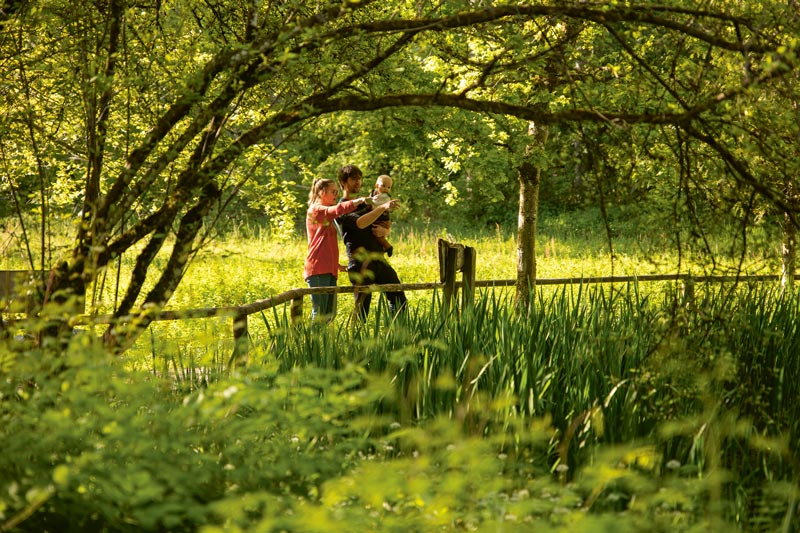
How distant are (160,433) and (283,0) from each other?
3.45 metres

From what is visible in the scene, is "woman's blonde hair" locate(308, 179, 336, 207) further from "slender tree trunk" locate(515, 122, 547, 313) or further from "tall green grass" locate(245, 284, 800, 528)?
"slender tree trunk" locate(515, 122, 547, 313)

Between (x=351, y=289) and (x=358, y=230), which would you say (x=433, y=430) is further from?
(x=358, y=230)

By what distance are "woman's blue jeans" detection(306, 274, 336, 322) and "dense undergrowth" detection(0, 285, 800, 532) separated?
1.00m

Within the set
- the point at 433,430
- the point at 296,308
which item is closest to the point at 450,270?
the point at 296,308

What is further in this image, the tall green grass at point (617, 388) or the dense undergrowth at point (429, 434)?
the tall green grass at point (617, 388)

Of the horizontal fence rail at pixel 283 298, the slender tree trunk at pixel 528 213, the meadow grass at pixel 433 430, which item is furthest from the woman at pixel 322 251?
the slender tree trunk at pixel 528 213

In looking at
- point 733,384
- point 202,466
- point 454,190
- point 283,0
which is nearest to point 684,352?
point 733,384

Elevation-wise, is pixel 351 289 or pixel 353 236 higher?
pixel 353 236

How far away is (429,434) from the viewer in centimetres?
395

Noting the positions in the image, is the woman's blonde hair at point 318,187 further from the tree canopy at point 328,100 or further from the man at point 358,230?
the tree canopy at point 328,100

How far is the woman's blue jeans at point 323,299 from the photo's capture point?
22.6 ft

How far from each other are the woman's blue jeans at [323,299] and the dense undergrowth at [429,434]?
1005 mm

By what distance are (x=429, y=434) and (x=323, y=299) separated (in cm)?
321

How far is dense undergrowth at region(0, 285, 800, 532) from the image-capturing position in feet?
9.53
